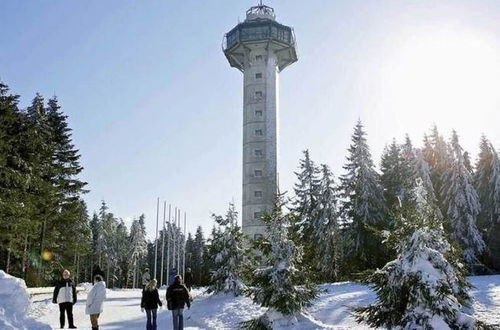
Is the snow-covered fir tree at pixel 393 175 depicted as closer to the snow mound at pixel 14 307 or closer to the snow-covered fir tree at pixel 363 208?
the snow-covered fir tree at pixel 363 208

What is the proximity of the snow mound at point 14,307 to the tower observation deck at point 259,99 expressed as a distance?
4345 centimetres

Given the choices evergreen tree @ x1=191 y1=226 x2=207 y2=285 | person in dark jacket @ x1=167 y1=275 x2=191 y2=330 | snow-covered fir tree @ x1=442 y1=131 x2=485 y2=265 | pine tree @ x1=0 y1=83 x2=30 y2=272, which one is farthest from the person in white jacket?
evergreen tree @ x1=191 y1=226 x2=207 y2=285

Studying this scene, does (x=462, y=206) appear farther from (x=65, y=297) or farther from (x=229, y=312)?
(x=65, y=297)

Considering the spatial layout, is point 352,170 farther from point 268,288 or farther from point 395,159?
point 268,288

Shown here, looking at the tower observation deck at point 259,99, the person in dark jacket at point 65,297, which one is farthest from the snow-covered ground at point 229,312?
the tower observation deck at point 259,99

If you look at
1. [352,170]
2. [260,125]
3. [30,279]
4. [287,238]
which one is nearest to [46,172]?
[30,279]

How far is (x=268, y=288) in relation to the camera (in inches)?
618

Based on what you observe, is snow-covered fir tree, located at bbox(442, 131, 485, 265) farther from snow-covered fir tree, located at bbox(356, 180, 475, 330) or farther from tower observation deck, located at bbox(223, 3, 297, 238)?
snow-covered fir tree, located at bbox(356, 180, 475, 330)

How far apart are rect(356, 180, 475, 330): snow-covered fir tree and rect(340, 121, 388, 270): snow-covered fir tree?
970 inches

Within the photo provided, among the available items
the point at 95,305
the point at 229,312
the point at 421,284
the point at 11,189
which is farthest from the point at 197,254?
the point at 421,284

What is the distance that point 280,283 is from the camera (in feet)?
51.6

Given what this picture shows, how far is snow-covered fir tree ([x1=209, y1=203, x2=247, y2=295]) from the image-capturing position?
994 inches

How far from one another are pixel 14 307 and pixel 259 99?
5146cm

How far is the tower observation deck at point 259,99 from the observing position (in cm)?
5944
